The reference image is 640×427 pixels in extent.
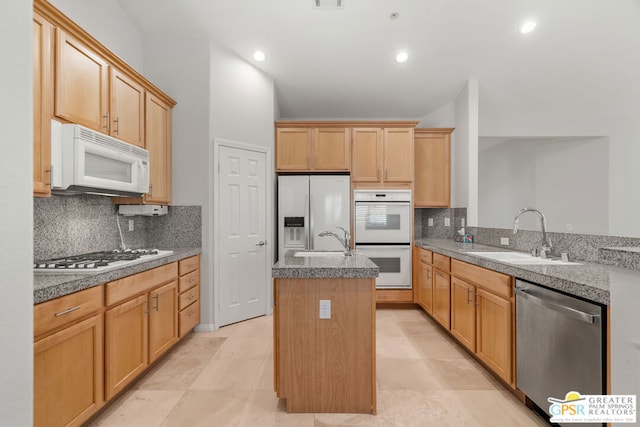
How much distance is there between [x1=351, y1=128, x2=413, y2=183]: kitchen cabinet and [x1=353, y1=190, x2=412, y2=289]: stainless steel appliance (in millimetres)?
302

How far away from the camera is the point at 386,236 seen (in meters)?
4.23

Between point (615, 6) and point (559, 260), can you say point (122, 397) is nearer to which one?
point (559, 260)

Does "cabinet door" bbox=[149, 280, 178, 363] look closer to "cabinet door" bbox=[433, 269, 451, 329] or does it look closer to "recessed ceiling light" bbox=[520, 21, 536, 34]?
"cabinet door" bbox=[433, 269, 451, 329]

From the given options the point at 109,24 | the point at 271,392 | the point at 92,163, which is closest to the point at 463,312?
the point at 271,392

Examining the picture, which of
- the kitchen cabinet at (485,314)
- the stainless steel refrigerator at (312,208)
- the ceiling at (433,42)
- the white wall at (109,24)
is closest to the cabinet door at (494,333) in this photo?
the kitchen cabinet at (485,314)

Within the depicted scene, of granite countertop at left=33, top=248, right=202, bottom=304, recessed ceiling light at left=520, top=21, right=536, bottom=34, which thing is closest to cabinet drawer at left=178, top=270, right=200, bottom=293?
granite countertop at left=33, top=248, right=202, bottom=304

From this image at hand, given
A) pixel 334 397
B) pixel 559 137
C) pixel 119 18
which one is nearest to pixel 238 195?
pixel 119 18

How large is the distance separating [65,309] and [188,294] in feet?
5.12

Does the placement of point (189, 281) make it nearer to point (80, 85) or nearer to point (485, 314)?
point (80, 85)

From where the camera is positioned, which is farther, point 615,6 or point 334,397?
point 615,6

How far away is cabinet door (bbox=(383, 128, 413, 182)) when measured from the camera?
4316 mm

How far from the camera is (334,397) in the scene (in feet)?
6.57

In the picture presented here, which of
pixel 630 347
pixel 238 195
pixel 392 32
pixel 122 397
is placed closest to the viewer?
pixel 630 347

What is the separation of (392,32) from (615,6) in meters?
1.85
